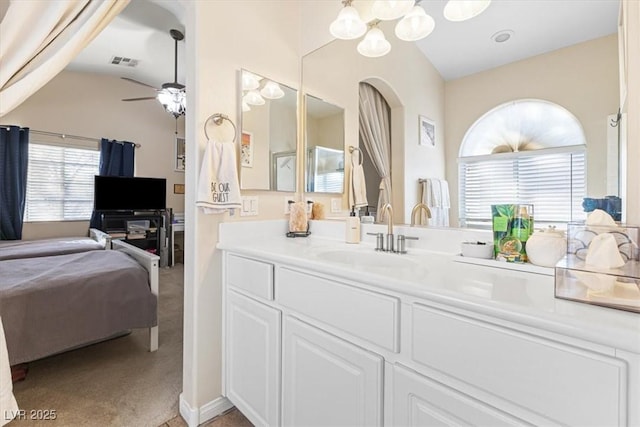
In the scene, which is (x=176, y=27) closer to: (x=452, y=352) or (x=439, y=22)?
(x=439, y=22)

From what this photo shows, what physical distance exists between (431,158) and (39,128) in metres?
5.46

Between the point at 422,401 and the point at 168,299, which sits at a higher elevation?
the point at 422,401

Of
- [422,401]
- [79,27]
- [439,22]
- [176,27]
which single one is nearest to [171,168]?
[176,27]

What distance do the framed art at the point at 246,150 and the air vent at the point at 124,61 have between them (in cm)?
349

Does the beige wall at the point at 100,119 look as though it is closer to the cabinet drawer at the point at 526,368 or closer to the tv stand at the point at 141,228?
the tv stand at the point at 141,228

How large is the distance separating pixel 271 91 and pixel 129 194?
13.4 feet

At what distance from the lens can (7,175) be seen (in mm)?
3990

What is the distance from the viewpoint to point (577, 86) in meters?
1.03

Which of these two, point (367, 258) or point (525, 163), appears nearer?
point (525, 163)

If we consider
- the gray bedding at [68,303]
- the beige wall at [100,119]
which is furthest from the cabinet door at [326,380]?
the beige wall at [100,119]

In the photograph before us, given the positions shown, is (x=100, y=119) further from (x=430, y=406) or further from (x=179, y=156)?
(x=430, y=406)

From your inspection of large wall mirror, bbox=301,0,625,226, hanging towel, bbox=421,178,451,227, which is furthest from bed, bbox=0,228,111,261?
hanging towel, bbox=421,178,451,227

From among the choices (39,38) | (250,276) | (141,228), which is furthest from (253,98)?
(141,228)

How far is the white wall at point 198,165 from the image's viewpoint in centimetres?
149
